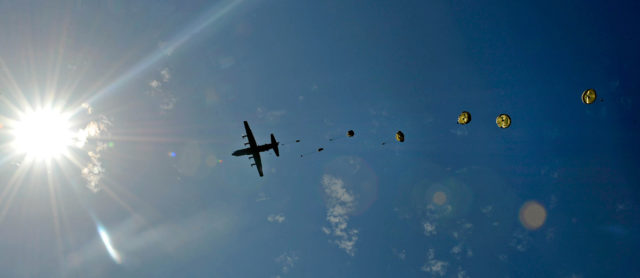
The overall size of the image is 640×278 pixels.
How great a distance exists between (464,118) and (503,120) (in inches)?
187

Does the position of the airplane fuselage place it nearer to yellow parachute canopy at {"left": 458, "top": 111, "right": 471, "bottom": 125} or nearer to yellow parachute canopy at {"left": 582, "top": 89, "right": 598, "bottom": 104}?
yellow parachute canopy at {"left": 458, "top": 111, "right": 471, "bottom": 125}

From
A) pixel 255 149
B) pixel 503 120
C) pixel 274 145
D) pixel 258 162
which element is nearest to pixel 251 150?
pixel 255 149

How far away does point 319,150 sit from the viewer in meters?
48.4

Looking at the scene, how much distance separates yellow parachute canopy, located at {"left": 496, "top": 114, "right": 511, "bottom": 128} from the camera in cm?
3928

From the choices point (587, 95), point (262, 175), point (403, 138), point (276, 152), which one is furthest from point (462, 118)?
point (262, 175)

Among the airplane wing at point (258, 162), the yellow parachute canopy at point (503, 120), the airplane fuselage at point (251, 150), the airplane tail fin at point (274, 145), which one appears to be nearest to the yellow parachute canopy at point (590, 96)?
the yellow parachute canopy at point (503, 120)

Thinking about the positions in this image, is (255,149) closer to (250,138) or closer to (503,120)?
(250,138)

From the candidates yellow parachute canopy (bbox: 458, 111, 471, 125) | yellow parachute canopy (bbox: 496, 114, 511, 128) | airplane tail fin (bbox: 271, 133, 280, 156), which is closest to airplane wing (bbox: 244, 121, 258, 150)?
airplane tail fin (bbox: 271, 133, 280, 156)

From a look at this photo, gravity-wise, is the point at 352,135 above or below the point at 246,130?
below

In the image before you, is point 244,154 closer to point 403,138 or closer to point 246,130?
point 246,130

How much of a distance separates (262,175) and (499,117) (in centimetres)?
4029

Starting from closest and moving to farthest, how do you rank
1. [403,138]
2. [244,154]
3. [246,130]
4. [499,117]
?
[499,117] → [403,138] → [246,130] → [244,154]

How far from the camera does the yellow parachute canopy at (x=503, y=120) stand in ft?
129

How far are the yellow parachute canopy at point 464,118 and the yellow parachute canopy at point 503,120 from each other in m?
3.63
